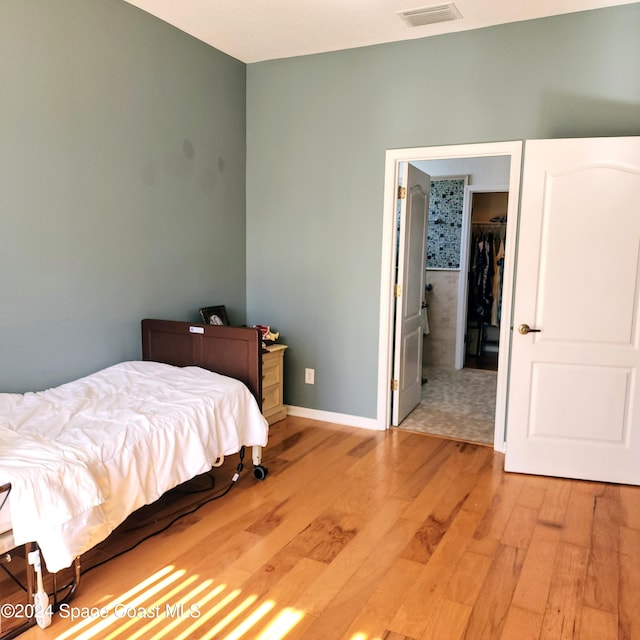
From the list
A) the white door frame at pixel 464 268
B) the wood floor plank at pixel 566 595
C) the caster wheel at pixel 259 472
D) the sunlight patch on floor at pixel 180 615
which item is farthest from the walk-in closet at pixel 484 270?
the sunlight patch on floor at pixel 180 615

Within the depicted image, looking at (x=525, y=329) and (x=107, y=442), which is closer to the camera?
(x=107, y=442)

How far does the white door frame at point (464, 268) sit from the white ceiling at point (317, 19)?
9.10 ft

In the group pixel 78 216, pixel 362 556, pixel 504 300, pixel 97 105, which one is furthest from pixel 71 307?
pixel 504 300

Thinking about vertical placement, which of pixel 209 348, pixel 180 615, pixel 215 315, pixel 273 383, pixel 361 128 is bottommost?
pixel 180 615

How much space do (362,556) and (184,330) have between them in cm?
170

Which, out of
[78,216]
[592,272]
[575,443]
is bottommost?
[575,443]

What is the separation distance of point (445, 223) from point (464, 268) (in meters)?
0.64

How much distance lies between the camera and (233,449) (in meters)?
2.91

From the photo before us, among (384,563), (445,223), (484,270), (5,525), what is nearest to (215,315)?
(384,563)

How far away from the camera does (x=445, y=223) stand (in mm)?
6641

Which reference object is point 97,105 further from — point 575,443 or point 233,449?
point 575,443

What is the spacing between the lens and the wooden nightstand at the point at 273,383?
420 centimetres

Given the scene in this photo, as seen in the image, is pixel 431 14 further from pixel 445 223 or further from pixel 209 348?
pixel 445 223

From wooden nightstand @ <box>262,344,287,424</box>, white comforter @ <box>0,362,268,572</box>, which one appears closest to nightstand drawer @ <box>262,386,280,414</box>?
wooden nightstand @ <box>262,344,287,424</box>
